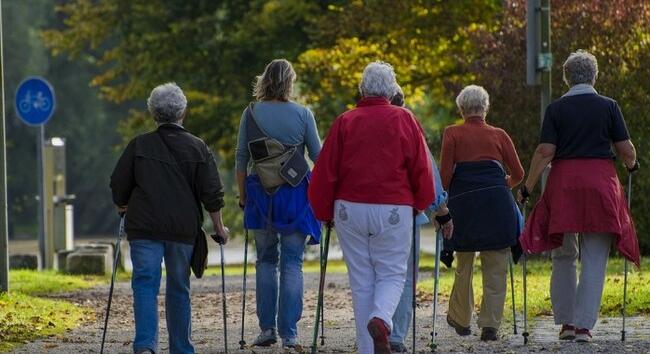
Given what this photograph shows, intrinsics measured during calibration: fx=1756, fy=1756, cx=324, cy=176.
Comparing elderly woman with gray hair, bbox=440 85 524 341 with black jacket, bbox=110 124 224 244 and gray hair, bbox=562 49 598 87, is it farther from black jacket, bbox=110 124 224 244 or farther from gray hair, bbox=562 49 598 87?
black jacket, bbox=110 124 224 244

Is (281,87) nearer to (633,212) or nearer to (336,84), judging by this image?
(633,212)

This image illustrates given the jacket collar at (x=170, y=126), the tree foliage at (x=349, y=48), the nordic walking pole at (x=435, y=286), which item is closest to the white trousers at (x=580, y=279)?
the nordic walking pole at (x=435, y=286)

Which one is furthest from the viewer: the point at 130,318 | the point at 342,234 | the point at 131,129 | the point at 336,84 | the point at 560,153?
the point at 131,129

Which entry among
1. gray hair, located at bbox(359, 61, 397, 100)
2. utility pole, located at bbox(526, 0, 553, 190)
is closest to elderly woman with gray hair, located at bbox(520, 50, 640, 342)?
gray hair, located at bbox(359, 61, 397, 100)

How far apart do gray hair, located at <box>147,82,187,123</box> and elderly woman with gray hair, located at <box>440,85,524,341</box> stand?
7.43ft

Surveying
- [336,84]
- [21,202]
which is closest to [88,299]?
[336,84]

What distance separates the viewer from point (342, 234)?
973cm

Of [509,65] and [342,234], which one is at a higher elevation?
[509,65]

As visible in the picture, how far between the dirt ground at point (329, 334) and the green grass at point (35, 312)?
0.17 meters

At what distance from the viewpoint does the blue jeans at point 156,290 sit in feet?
33.9

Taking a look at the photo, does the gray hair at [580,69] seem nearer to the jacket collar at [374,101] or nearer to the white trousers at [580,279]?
the white trousers at [580,279]

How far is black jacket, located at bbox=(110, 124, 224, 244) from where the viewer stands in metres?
10.3

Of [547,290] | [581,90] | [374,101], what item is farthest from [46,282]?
[374,101]

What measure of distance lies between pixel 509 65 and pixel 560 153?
13.8m
